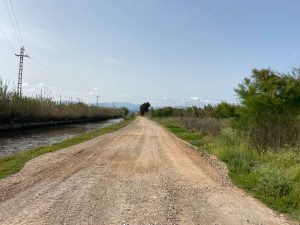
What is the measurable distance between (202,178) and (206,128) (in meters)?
19.2

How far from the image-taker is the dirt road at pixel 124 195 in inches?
281

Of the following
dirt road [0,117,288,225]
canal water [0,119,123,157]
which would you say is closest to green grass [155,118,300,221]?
dirt road [0,117,288,225]

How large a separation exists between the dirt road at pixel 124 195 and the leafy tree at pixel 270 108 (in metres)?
3.35

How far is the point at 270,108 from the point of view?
1992 cm

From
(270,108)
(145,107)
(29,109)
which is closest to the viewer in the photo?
(270,108)

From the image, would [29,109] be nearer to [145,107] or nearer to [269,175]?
[269,175]

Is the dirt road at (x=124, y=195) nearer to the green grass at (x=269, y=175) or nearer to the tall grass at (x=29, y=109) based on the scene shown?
the green grass at (x=269, y=175)

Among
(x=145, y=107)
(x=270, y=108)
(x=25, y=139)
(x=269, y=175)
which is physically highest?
(x=145, y=107)

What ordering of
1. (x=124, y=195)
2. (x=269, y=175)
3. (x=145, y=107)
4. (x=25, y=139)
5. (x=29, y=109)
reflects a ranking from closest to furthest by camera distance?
(x=124, y=195), (x=269, y=175), (x=25, y=139), (x=29, y=109), (x=145, y=107)

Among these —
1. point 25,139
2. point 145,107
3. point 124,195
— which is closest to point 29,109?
point 25,139

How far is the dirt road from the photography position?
7.14 m

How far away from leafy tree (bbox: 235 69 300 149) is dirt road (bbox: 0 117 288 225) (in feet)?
11.0

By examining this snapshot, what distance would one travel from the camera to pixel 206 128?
30.6 metres

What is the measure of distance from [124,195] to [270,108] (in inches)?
519
